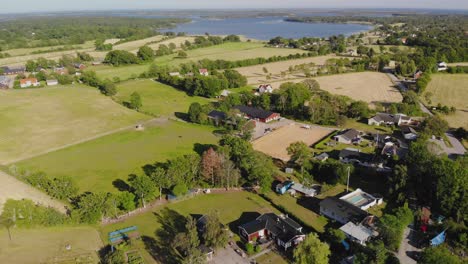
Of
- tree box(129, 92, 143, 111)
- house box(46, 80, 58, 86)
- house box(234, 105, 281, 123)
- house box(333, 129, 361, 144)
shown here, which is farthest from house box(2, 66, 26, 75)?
house box(333, 129, 361, 144)

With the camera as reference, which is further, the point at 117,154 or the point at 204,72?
the point at 204,72

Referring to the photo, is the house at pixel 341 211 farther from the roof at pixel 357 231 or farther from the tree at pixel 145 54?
the tree at pixel 145 54

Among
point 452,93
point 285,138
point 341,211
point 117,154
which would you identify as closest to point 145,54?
point 117,154

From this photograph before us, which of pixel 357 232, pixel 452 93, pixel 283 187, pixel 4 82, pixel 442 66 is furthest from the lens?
pixel 442 66

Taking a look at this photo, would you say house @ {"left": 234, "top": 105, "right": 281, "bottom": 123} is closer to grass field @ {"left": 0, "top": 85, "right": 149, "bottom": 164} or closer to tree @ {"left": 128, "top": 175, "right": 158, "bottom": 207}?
grass field @ {"left": 0, "top": 85, "right": 149, "bottom": 164}

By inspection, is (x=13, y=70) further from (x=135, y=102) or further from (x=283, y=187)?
(x=283, y=187)

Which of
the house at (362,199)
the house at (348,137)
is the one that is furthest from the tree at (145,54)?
the house at (362,199)

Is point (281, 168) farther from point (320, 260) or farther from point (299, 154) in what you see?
point (320, 260)
